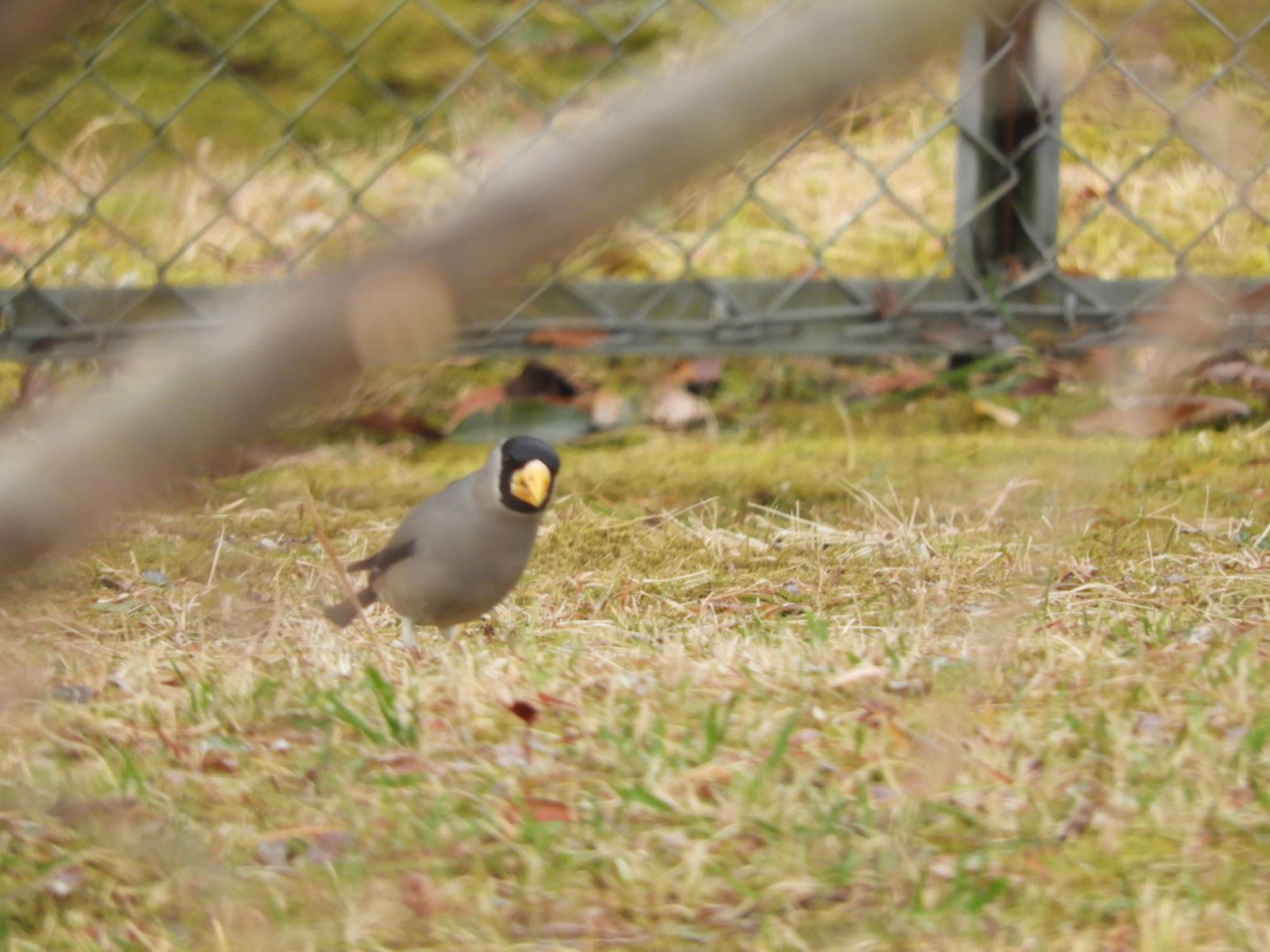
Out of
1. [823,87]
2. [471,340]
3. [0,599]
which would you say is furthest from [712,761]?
[471,340]

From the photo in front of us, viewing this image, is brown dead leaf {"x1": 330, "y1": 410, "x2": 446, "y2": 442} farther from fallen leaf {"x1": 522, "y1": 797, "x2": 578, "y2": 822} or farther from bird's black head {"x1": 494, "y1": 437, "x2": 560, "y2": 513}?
fallen leaf {"x1": 522, "y1": 797, "x2": 578, "y2": 822}

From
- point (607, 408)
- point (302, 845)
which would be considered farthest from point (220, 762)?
point (607, 408)

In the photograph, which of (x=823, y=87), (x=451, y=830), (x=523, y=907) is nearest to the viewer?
(x=823, y=87)

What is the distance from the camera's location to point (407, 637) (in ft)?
9.41

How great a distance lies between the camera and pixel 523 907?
5.69ft

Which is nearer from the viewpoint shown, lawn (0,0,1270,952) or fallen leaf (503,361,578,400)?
lawn (0,0,1270,952)

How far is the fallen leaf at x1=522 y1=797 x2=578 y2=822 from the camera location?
1.88m

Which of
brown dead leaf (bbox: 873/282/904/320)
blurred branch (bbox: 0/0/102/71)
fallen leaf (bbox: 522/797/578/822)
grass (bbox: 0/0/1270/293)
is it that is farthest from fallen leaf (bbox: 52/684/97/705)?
brown dead leaf (bbox: 873/282/904/320)

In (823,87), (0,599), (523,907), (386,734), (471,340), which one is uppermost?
(471,340)

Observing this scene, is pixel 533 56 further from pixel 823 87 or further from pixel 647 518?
pixel 823 87

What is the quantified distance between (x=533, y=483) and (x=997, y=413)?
1.45 meters

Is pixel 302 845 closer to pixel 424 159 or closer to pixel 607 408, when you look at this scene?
pixel 607 408

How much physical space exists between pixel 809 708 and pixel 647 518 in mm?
1194

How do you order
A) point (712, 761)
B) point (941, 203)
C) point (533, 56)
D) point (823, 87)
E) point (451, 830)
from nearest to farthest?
point (823, 87) → point (451, 830) → point (712, 761) → point (941, 203) → point (533, 56)
